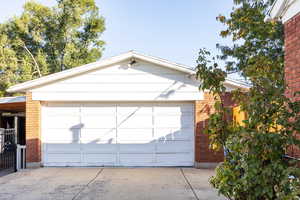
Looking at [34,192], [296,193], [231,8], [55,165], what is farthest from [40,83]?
[231,8]

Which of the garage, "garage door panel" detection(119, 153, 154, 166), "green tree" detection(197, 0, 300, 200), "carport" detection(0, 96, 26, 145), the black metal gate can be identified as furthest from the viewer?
"carport" detection(0, 96, 26, 145)

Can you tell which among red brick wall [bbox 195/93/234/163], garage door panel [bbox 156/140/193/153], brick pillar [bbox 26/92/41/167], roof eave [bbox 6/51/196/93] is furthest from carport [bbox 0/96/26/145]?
red brick wall [bbox 195/93/234/163]

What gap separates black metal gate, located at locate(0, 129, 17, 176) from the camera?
32.8 ft

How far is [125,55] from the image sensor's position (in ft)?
29.6

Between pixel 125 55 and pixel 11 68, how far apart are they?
15.6 metres

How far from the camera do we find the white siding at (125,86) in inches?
359

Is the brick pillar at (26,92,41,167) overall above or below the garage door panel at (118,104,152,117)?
below

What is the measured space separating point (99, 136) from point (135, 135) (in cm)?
130

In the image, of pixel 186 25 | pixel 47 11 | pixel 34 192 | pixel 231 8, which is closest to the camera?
pixel 34 192

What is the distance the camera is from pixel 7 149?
10.8 meters

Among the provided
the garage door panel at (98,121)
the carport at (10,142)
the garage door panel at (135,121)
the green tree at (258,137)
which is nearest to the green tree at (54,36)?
the carport at (10,142)

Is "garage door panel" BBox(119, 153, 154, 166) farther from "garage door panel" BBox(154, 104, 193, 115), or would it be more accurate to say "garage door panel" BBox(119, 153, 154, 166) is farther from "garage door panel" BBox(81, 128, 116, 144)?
"garage door panel" BBox(154, 104, 193, 115)

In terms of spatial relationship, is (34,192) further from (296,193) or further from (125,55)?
(296,193)

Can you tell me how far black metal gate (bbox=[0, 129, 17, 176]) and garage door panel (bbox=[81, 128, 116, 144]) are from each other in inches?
112
